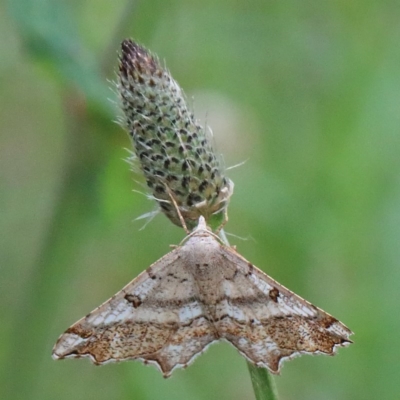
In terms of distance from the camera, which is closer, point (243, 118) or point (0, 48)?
point (0, 48)

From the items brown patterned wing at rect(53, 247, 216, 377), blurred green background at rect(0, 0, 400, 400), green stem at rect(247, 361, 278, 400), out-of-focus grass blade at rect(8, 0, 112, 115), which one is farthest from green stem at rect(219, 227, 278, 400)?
out-of-focus grass blade at rect(8, 0, 112, 115)

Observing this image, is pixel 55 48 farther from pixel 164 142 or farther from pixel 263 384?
pixel 263 384

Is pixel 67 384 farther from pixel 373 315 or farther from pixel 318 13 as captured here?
pixel 318 13

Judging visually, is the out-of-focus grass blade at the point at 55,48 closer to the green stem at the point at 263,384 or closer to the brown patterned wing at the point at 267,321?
the brown patterned wing at the point at 267,321

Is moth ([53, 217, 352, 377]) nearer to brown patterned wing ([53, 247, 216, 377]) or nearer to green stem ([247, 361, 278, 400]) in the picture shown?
brown patterned wing ([53, 247, 216, 377])

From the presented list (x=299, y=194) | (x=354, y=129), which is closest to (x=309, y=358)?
(x=299, y=194)
